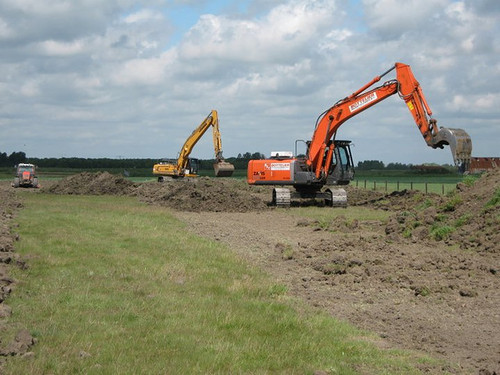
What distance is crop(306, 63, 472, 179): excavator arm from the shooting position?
→ 28.2m

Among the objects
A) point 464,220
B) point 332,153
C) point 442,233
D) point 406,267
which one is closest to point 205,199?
point 332,153

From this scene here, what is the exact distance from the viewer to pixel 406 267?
1427 cm

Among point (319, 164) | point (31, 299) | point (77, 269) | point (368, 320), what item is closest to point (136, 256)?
point (77, 269)

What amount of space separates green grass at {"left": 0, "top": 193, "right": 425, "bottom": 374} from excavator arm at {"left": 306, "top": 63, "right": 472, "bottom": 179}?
15.6 m

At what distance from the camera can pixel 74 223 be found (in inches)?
909

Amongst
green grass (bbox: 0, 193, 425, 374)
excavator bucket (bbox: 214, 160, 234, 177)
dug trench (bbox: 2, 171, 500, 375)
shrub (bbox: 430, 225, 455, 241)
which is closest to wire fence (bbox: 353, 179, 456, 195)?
excavator bucket (bbox: 214, 160, 234, 177)

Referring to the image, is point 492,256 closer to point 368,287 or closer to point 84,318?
point 368,287

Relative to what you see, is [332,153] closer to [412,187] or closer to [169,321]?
[169,321]

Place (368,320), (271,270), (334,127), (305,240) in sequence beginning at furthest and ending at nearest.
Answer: (334,127) → (305,240) → (271,270) → (368,320)

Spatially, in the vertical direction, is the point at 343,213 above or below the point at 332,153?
below

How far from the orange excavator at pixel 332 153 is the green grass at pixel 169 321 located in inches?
659

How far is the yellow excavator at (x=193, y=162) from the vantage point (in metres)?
49.2

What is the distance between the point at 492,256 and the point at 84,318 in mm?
9785

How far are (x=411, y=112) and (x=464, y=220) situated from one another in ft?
41.3
